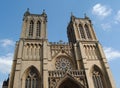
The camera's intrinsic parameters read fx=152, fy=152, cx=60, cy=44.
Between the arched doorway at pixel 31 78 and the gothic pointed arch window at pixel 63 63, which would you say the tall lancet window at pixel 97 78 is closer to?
the gothic pointed arch window at pixel 63 63

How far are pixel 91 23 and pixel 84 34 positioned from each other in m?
4.35

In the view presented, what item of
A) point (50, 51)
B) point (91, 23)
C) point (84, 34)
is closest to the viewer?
point (50, 51)

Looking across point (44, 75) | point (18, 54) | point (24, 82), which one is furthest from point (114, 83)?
point (18, 54)

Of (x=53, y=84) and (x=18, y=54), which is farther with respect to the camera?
(x=18, y=54)

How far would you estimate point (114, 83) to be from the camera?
2441cm

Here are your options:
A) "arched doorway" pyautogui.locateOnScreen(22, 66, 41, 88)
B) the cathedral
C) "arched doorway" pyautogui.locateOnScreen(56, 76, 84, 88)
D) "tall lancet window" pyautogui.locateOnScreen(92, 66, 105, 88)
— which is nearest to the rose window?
the cathedral

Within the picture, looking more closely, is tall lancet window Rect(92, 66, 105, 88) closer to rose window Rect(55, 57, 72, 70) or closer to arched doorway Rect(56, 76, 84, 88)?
arched doorway Rect(56, 76, 84, 88)

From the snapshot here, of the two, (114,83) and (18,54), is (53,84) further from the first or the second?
(114,83)

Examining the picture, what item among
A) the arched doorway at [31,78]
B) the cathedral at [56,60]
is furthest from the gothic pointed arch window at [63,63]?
the arched doorway at [31,78]

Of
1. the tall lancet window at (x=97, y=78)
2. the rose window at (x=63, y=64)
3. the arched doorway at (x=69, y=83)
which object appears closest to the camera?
the arched doorway at (x=69, y=83)

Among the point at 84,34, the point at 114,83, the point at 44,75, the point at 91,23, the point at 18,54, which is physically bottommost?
the point at 114,83

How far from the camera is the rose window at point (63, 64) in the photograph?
26.4 meters

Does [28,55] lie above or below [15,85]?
above

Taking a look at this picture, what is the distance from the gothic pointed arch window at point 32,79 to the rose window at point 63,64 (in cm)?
415
